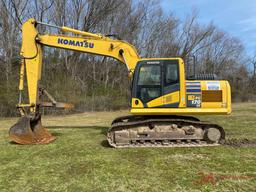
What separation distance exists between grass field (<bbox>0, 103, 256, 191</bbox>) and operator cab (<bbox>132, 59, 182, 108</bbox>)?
1355 millimetres

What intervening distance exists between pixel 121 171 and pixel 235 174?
2.27 m

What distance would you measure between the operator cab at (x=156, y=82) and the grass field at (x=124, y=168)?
1355mm

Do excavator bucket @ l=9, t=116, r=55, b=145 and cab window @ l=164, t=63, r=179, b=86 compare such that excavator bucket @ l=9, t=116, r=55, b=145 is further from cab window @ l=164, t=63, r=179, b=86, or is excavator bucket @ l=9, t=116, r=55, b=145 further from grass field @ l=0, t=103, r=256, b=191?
cab window @ l=164, t=63, r=179, b=86

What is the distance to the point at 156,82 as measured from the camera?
8258 millimetres

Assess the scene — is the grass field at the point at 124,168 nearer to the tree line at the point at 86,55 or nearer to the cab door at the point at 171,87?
the cab door at the point at 171,87

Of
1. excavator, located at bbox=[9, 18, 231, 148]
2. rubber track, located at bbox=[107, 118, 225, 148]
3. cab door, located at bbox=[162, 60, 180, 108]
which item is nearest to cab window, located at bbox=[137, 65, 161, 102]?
excavator, located at bbox=[9, 18, 231, 148]

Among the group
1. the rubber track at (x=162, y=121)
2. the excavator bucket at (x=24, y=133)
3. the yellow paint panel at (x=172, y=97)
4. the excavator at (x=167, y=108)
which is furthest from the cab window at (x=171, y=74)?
→ the excavator bucket at (x=24, y=133)

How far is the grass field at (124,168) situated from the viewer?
5.19m

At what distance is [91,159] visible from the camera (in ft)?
22.9

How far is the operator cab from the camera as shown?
819 centimetres

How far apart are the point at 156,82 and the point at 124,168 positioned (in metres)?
2.97

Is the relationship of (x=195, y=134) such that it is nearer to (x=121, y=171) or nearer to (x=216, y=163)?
(x=216, y=163)

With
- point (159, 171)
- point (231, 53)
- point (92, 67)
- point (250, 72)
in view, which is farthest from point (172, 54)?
point (159, 171)

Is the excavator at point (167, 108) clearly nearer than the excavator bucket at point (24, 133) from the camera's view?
Yes
